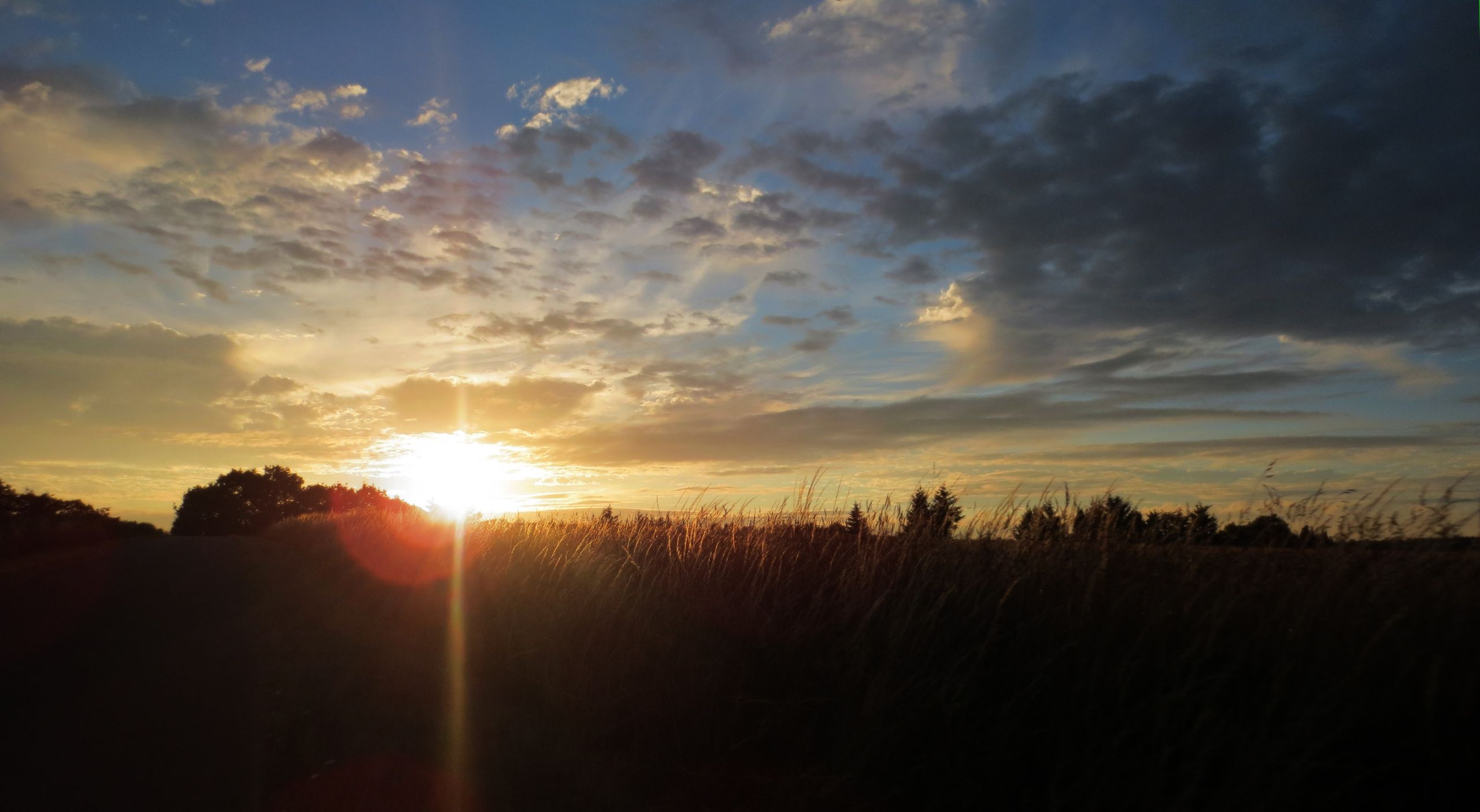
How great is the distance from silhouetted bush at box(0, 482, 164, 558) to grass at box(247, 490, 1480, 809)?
11.8 meters

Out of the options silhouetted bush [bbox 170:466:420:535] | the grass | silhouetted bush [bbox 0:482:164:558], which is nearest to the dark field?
the grass

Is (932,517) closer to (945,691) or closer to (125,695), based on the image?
(945,691)

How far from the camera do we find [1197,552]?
6.26m

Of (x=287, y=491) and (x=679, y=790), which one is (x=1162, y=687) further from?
(x=287, y=491)

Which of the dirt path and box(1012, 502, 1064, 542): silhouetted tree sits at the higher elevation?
box(1012, 502, 1064, 542): silhouetted tree

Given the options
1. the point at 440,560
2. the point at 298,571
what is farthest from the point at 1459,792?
the point at 298,571

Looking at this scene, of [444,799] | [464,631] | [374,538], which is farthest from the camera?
[374,538]

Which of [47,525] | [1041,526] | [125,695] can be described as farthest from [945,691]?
[47,525]

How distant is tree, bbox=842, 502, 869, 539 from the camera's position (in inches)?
327

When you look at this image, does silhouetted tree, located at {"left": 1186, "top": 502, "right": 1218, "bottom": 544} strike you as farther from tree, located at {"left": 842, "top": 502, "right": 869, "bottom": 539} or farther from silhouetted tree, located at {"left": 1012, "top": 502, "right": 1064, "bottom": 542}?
tree, located at {"left": 842, "top": 502, "right": 869, "bottom": 539}

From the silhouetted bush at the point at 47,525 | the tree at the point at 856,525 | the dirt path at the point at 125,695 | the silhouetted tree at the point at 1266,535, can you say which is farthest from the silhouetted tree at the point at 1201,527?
the silhouetted bush at the point at 47,525

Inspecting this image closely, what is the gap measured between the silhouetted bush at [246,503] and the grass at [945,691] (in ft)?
127

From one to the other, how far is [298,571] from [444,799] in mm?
12947

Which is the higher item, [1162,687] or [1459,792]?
[1162,687]
